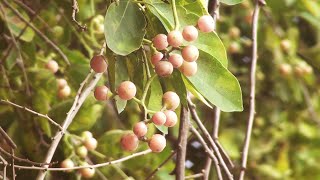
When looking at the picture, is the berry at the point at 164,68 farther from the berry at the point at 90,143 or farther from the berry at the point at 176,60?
the berry at the point at 90,143

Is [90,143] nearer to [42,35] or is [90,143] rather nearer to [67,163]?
[67,163]

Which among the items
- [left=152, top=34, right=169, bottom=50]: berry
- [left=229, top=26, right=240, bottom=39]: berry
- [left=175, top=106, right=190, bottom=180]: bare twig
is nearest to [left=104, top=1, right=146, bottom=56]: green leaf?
[left=152, top=34, right=169, bottom=50]: berry

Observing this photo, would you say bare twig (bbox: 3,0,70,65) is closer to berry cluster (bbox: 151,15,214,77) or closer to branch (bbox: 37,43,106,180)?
branch (bbox: 37,43,106,180)

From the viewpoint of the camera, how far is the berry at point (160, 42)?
675 millimetres

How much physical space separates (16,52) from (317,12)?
93 cm

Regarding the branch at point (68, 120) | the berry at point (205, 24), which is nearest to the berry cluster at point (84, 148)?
the branch at point (68, 120)

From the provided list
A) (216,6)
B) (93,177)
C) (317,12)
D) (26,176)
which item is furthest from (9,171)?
(317,12)

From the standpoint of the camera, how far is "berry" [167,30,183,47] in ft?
2.15

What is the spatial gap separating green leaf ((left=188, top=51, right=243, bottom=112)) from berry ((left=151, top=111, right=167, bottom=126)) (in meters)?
0.04

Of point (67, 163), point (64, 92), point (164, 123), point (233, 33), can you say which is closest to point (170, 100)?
point (164, 123)

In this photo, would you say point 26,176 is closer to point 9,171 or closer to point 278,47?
point 9,171

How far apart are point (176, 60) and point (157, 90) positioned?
0.08 meters

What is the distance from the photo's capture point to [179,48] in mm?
692

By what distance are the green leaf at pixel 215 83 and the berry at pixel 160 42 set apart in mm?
45
